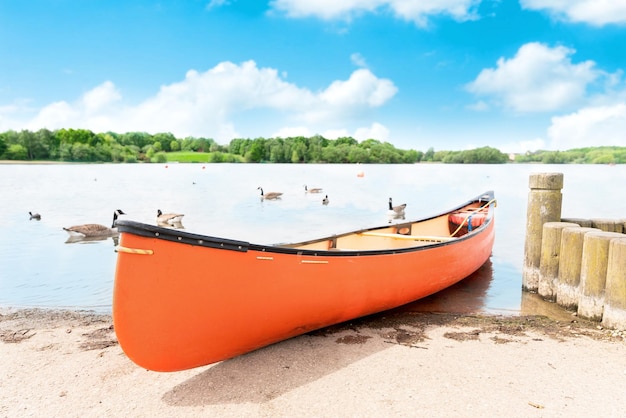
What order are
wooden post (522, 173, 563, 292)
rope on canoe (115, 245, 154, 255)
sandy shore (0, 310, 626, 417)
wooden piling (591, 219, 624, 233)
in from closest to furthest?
1. rope on canoe (115, 245, 154, 255)
2. sandy shore (0, 310, 626, 417)
3. wooden post (522, 173, 563, 292)
4. wooden piling (591, 219, 624, 233)

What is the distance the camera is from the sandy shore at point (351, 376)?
3979mm

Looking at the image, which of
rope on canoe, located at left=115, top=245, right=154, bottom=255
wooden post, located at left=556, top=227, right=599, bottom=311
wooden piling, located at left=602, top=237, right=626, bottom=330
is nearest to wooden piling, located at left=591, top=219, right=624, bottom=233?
wooden post, located at left=556, top=227, right=599, bottom=311

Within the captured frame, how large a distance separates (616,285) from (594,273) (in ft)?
1.33

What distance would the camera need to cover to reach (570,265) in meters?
6.69

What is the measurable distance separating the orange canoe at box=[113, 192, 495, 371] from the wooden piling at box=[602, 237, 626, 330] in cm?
261

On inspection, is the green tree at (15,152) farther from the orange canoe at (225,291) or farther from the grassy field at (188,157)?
the orange canoe at (225,291)

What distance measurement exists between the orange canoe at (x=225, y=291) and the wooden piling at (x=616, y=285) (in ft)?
8.55

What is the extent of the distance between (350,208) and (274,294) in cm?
2139

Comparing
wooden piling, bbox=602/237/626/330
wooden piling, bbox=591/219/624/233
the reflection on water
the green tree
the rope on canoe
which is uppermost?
the green tree

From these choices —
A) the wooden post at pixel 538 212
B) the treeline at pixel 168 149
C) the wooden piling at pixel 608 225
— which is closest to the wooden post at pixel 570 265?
the wooden post at pixel 538 212

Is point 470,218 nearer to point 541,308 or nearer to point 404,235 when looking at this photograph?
point 404,235

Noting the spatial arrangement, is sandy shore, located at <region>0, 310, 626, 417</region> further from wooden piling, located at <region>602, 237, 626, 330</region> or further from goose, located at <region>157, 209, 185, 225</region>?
goose, located at <region>157, 209, 185, 225</region>

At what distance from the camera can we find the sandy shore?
13.1 ft

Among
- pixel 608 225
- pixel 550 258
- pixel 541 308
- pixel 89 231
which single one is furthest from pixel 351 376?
pixel 89 231
